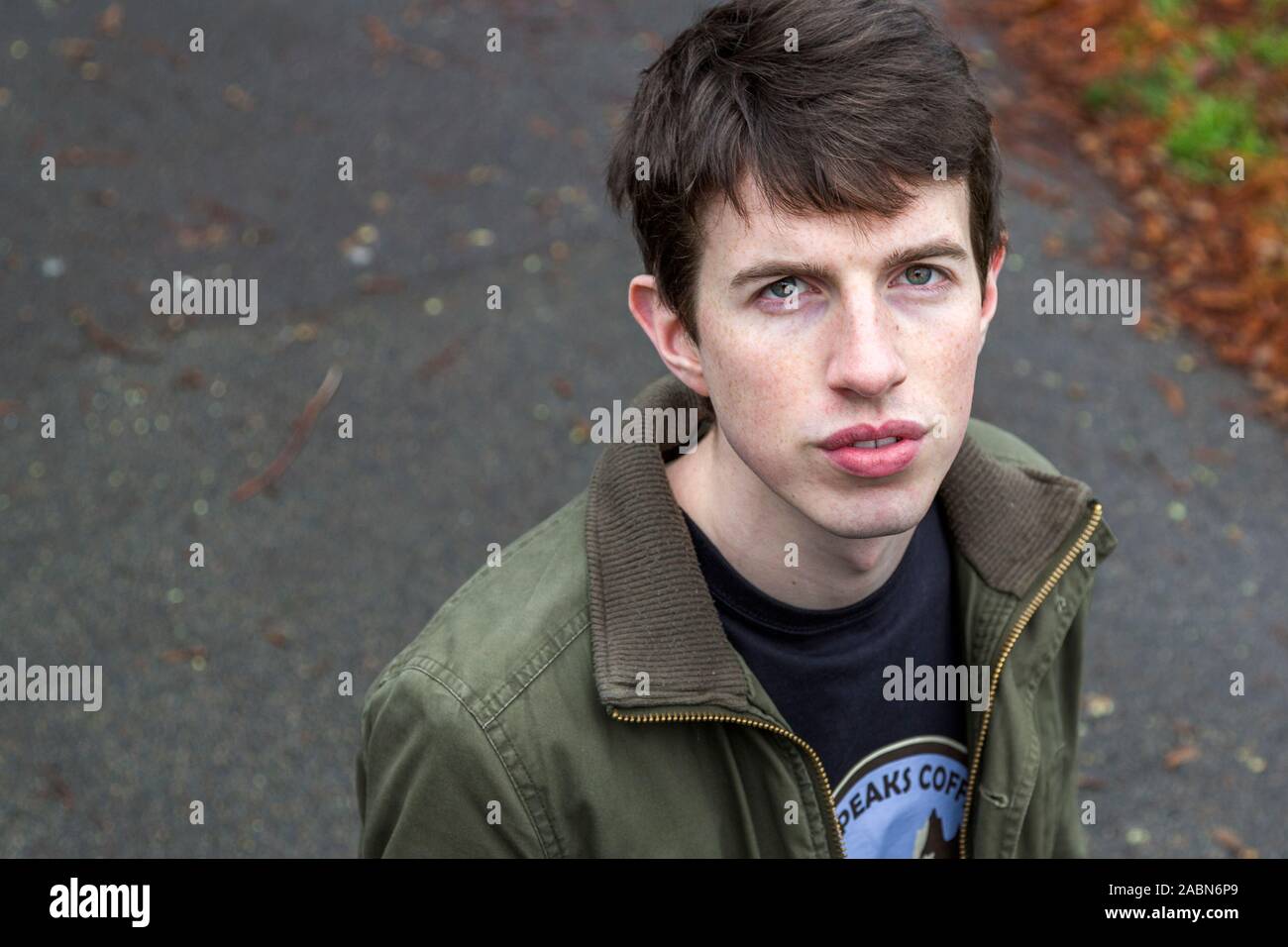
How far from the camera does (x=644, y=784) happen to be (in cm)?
274

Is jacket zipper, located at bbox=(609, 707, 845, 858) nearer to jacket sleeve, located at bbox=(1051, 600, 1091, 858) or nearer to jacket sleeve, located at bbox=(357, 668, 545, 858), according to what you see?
jacket sleeve, located at bbox=(357, 668, 545, 858)

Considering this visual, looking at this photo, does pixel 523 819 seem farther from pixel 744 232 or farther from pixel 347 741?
pixel 347 741

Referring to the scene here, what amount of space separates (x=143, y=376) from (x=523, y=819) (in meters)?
4.02

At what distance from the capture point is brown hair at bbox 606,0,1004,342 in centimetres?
262

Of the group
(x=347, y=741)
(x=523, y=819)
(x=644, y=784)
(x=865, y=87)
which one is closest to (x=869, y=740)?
(x=644, y=784)

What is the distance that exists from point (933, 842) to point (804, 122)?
1.64m

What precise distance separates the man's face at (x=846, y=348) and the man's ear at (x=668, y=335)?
7.6 inches

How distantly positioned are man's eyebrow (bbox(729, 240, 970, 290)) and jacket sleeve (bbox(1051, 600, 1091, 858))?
3.49 feet

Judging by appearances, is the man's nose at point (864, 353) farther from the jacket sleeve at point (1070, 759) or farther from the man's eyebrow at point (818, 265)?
the jacket sleeve at point (1070, 759)

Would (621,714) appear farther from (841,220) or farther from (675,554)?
(841,220)

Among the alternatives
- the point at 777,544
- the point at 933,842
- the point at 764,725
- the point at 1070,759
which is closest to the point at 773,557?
the point at 777,544

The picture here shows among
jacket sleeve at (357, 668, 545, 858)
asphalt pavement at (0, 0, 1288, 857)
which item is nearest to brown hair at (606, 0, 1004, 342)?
jacket sleeve at (357, 668, 545, 858)

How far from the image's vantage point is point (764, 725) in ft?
9.02
